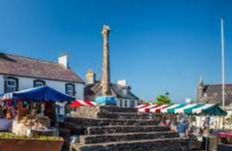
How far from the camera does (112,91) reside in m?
46.0

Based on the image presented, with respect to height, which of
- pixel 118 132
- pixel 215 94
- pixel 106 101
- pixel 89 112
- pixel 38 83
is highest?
pixel 38 83

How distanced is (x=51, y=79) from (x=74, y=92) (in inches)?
126

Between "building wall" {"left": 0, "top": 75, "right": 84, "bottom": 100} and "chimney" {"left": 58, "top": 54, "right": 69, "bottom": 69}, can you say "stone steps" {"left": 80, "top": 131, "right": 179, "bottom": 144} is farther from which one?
"chimney" {"left": 58, "top": 54, "right": 69, "bottom": 69}

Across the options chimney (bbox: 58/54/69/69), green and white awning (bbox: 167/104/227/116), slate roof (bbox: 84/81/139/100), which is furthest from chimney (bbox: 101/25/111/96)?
slate roof (bbox: 84/81/139/100)

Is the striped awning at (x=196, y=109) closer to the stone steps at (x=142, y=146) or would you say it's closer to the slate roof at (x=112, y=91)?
the stone steps at (x=142, y=146)

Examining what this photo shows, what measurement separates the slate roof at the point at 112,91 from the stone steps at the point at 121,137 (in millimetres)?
25029

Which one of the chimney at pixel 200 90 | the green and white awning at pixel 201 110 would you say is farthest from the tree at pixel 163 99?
the green and white awning at pixel 201 110

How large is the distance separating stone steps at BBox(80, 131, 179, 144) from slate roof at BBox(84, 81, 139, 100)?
25.0m

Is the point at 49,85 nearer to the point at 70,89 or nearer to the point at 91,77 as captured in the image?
the point at 70,89

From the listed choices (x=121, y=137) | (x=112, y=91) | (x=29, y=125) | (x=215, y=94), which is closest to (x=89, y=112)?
(x=121, y=137)

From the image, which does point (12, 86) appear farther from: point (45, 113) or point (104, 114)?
point (104, 114)

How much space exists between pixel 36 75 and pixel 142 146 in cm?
1839

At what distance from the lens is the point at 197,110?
2825cm

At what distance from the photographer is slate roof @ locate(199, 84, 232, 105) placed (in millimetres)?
56037
